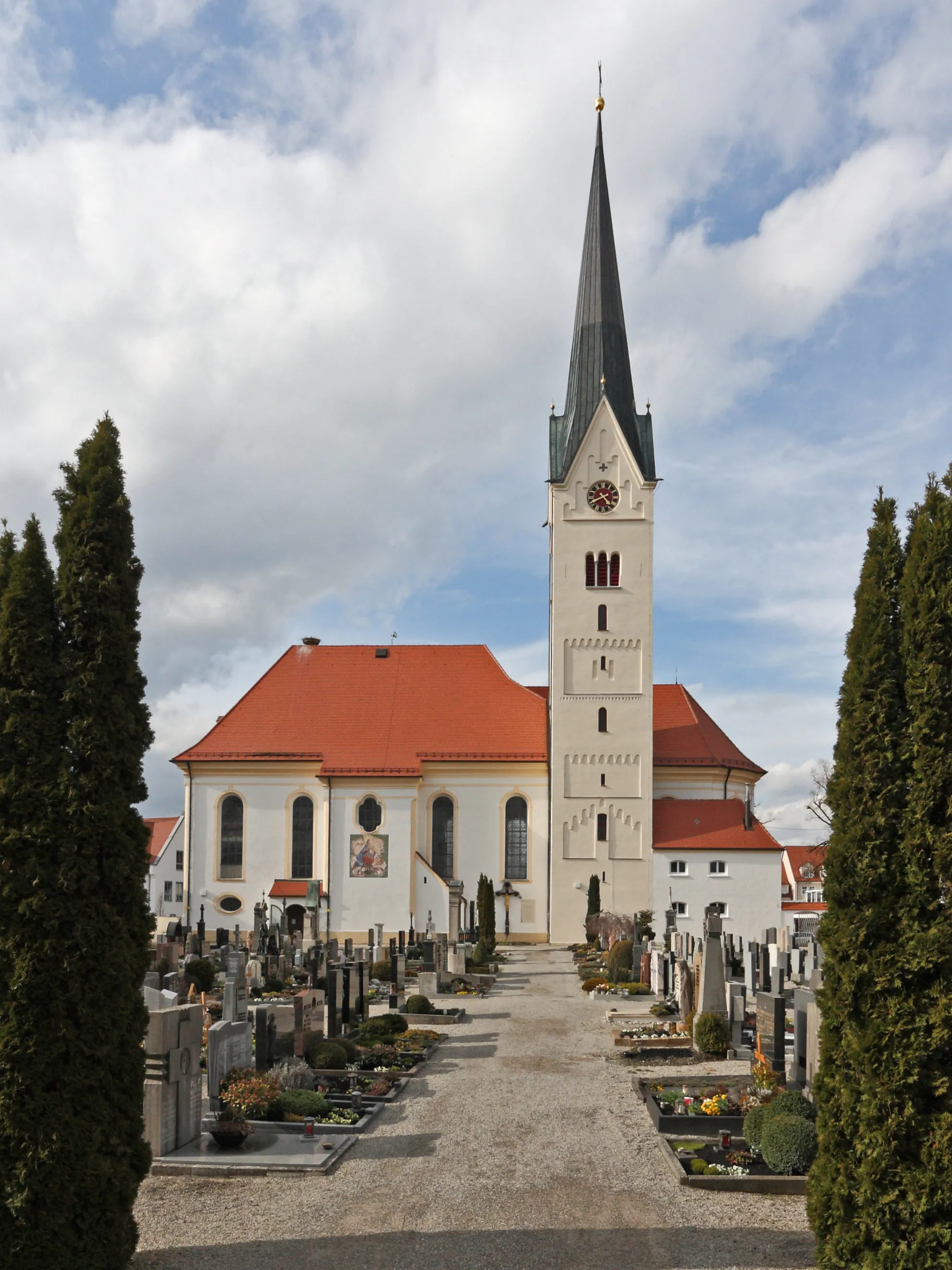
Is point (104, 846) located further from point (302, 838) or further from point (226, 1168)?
point (302, 838)

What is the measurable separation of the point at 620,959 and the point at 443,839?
18537 mm

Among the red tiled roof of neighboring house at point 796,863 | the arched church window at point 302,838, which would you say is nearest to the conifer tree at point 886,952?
the arched church window at point 302,838

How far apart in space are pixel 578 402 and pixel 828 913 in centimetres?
4209

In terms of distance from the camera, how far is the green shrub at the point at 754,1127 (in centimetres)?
1038

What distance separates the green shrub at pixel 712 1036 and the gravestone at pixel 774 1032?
195 centimetres

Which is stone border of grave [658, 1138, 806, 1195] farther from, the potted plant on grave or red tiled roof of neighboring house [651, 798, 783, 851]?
red tiled roof of neighboring house [651, 798, 783, 851]


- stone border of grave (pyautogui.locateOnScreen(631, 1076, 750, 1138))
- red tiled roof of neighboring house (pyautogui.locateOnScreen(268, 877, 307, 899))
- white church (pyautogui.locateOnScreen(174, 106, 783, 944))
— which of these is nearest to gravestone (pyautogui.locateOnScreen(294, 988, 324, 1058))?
stone border of grave (pyautogui.locateOnScreen(631, 1076, 750, 1138))

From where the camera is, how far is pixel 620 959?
29734mm

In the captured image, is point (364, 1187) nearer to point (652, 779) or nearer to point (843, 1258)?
point (843, 1258)

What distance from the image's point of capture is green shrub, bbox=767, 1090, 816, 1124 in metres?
10.3

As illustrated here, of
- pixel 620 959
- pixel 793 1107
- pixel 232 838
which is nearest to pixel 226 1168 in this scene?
pixel 793 1107

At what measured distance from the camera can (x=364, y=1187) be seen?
9602 mm

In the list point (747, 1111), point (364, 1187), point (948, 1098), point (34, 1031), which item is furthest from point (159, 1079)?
point (948, 1098)

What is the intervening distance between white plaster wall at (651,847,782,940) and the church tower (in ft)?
3.12
